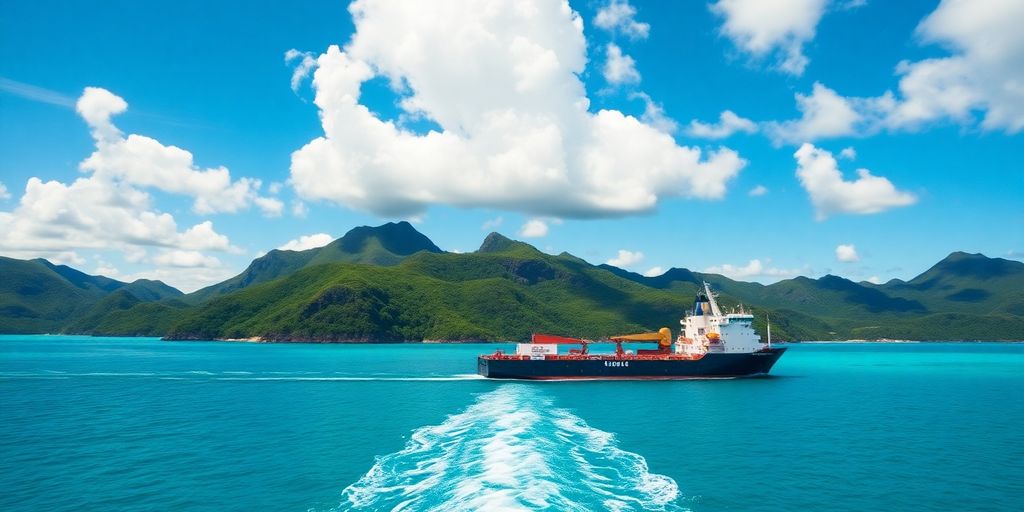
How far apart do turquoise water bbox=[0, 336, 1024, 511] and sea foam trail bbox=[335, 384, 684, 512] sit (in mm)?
137

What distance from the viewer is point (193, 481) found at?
84.9 feet

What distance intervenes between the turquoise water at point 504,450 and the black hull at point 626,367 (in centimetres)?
1209

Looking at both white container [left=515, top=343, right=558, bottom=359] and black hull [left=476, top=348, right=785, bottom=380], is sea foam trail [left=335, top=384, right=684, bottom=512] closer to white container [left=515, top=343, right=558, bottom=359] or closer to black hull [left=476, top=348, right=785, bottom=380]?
black hull [left=476, top=348, right=785, bottom=380]

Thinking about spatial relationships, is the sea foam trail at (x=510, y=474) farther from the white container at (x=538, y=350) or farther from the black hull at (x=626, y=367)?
the white container at (x=538, y=350)

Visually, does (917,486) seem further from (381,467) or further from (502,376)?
(502,376)

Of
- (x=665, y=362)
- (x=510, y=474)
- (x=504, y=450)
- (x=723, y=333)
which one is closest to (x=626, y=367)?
(x=665, y=362)

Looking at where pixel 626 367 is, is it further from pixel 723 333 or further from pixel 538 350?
pixel 723 333

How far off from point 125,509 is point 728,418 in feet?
136

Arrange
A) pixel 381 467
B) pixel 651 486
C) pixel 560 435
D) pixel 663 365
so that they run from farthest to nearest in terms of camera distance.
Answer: pixel 663 365, pixel 560 435, pixel 381 467, pixel 651 486

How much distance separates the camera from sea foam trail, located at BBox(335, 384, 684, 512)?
2188 centimetres

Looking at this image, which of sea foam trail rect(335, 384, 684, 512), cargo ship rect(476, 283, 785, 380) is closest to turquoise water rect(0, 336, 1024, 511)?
sea foam trail rect(335, 384, 684, 512)

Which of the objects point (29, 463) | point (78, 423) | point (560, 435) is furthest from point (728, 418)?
point (78, 423)

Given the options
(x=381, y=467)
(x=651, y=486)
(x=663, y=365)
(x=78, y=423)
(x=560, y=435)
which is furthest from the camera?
(x=663, y=365)

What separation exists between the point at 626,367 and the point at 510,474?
2119 inches
